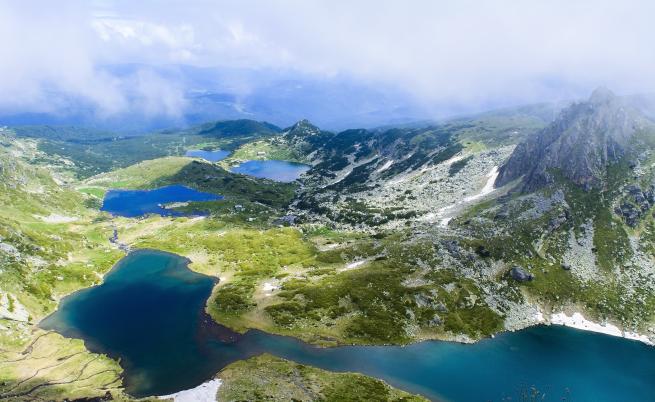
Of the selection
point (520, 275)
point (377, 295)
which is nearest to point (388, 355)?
point (377, 295)

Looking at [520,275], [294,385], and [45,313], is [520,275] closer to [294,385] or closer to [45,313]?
[294,385]

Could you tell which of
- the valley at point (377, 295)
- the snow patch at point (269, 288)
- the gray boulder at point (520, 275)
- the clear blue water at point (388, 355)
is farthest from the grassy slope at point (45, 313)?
the gray boulder at point (520, 275)

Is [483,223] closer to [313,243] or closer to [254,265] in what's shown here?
[313,243]

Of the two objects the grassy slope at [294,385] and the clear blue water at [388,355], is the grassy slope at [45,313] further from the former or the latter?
the grassy slope at [294,385]

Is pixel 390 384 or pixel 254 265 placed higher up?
pixel 254 265

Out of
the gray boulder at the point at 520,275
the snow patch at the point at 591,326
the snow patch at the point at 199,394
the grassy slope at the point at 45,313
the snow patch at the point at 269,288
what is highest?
the grassy slope at the point at 45,313

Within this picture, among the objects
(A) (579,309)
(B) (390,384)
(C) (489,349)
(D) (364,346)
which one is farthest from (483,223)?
(B) (390,384)

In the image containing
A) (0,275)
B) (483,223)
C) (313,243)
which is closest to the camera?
(0,275)
